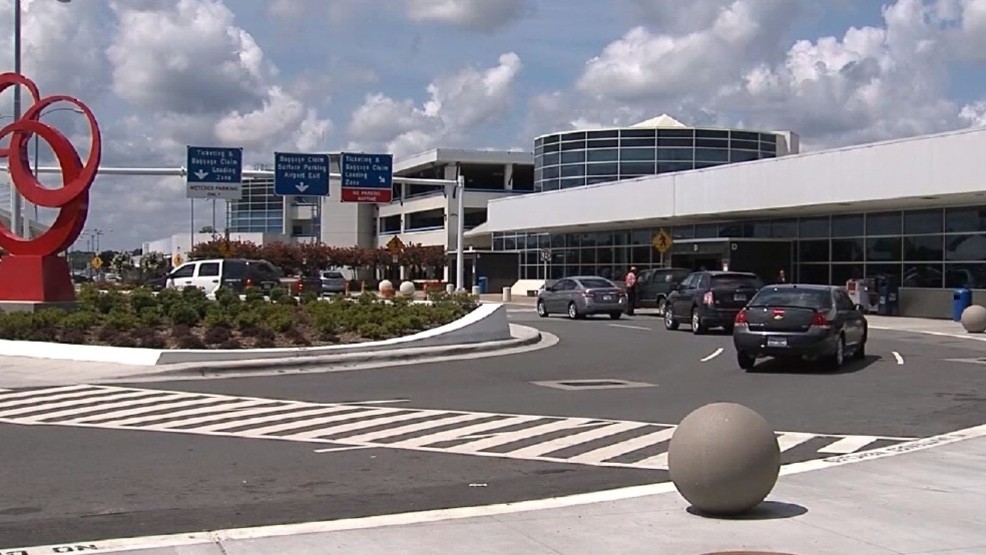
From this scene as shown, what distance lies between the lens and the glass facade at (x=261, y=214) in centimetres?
11994

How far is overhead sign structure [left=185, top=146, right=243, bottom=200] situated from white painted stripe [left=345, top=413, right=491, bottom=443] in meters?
29.6

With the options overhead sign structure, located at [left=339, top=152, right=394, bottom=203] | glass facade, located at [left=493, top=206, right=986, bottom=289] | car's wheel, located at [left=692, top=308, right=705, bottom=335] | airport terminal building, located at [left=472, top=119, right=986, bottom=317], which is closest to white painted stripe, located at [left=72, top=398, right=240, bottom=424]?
car's wheel, located at [left=692, top=308, right=705, bottom=335]

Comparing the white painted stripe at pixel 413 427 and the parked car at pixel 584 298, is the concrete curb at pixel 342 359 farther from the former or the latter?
the parked car at pixel 584 298

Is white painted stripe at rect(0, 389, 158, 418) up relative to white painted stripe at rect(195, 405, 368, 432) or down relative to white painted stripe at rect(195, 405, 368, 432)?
down

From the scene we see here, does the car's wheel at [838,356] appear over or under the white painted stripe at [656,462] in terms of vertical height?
over

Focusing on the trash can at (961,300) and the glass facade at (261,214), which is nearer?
the trash can at (961,300)

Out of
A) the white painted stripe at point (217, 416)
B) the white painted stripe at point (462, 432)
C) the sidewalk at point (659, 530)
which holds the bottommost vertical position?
the white painted stripe at point (217, 416)

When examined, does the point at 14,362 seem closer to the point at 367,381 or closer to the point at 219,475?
the point at 367,381

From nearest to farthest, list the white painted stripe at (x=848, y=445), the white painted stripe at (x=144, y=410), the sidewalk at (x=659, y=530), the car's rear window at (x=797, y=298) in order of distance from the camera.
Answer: the sidewalk at (x=659, y=530)
the white painted stripe at (x=848, y=445)
the white painted stripe at (x=144, y=410)
the car's rear window at (x=797, y=298)

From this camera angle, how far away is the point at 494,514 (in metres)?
8.93

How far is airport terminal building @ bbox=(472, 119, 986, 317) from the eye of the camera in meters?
36.2

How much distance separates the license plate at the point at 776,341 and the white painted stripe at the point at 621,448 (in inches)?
284

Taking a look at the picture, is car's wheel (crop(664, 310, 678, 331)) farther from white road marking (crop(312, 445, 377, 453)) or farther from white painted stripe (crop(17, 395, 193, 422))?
white road marking (crop(312, 445, 377, 453))

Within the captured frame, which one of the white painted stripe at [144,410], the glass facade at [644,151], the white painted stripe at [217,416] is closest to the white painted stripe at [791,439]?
the white painted stripe at [217,416]
